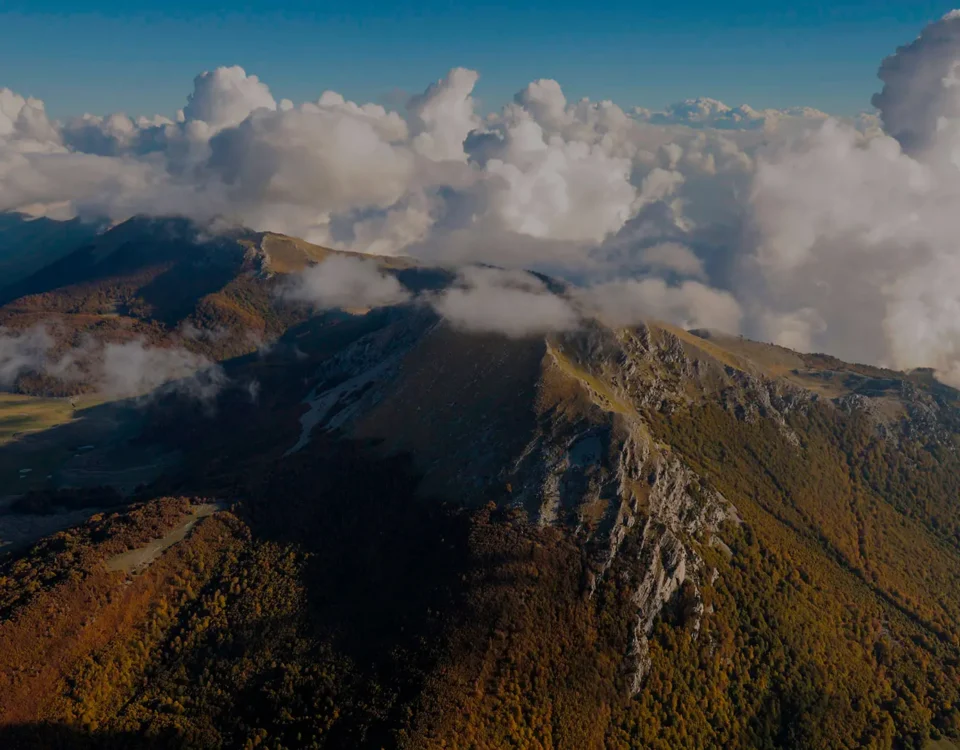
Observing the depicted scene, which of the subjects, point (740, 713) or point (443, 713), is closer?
point (443, 713)

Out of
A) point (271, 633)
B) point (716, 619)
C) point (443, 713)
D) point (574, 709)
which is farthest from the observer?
point (716, 619)

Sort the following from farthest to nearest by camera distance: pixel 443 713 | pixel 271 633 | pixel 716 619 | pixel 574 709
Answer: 1. pixel 716 619
2. pixel 271 633
3. pixel 574 709
4. pixel 443 713

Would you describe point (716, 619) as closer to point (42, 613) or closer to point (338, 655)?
point (338, 655)

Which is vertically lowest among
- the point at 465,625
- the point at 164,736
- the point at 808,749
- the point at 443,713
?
the point at 164,736

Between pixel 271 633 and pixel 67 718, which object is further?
pixel 271 633

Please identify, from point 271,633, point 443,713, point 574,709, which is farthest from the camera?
point 271,633

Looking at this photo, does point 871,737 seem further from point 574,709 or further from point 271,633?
point 271,633

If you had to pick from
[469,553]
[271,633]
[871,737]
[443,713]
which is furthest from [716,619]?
[271,633]

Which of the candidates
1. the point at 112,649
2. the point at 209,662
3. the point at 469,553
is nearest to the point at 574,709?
the point at 469,553

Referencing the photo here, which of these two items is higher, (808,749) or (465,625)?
(465,625)
